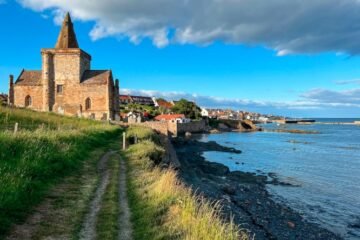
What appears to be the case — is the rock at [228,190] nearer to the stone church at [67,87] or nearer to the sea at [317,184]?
the sea at [317,184]

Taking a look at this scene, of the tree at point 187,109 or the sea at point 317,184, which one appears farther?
the tree at point 187,109

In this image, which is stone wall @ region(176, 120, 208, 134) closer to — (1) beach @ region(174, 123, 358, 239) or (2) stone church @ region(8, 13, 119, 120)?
(2) stone church @ region(8, 13, 119, 120)

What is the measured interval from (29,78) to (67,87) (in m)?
8.11

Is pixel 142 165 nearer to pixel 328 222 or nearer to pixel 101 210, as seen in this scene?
pixel 101 210

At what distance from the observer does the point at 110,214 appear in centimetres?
871

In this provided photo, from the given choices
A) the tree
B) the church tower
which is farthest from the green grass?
the tree

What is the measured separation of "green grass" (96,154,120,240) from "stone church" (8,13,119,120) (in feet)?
159

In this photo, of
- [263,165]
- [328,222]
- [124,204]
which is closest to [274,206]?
[328,222]

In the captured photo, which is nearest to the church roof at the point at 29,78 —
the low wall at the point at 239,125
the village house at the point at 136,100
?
the low wall at the point at 239,125

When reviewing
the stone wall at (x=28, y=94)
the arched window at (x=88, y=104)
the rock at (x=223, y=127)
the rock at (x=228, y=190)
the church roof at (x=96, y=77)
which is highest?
the church roof at (x=96, y=77)

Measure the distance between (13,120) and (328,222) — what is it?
72.9 ft

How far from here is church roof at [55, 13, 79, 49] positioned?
62656 millimetres

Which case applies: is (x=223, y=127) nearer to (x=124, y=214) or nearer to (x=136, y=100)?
(x=136, y=100)

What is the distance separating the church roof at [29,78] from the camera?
63344 millimetres
